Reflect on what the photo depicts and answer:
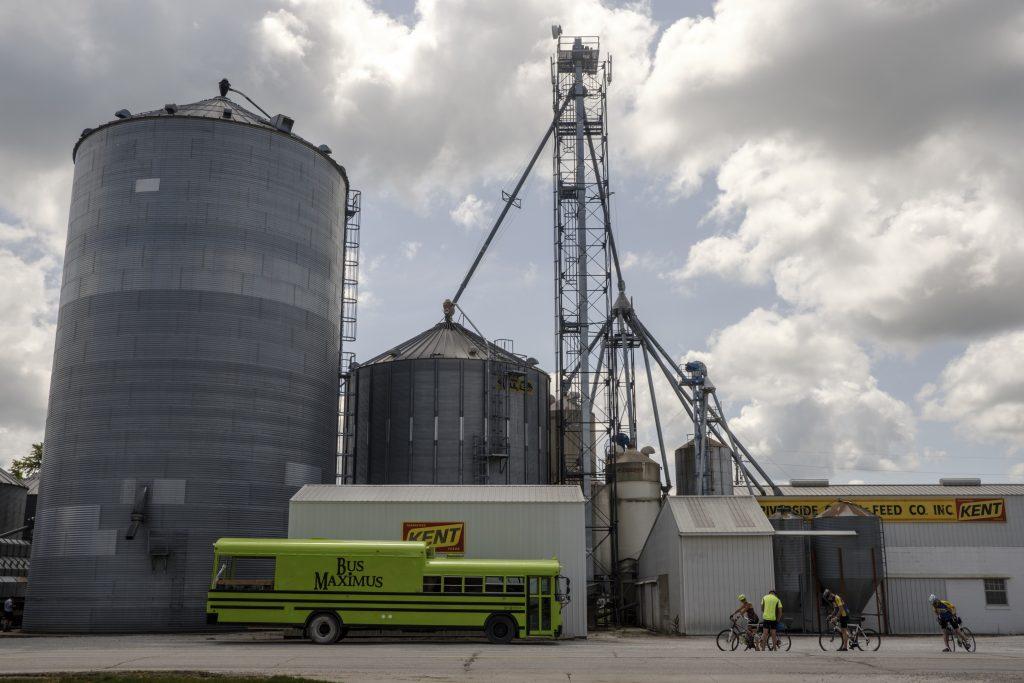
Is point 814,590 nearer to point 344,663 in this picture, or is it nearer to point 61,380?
point 344,663

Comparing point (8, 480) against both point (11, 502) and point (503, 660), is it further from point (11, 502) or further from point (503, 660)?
point (503, 660)

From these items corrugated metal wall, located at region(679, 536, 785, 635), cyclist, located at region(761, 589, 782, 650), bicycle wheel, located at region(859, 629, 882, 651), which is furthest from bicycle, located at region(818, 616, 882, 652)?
corrugated metal wall, located at region(679, 536, 785, 635)

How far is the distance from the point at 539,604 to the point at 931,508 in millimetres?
24523

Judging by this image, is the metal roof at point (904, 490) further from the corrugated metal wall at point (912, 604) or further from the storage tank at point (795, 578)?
the storage tank at point (795, 578)

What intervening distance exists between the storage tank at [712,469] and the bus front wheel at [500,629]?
30228mm

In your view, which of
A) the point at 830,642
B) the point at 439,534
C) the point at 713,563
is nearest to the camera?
the point at 830,642

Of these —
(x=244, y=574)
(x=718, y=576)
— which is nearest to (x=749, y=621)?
(x=718, y=576)

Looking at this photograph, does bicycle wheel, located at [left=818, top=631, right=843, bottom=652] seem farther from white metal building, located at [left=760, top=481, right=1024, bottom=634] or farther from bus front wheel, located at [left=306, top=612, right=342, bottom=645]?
bus front wheel, located at [left=306, top=612, right=342, bottom=645]

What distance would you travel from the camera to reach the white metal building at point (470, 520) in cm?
3659

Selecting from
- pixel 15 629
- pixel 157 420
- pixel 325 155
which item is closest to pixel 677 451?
pixel 325 155

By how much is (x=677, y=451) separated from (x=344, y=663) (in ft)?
139

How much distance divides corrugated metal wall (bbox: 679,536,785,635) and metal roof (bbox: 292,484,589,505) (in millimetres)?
5585

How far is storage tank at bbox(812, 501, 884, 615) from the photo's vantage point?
37594mm

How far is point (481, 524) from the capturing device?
1453 inches
